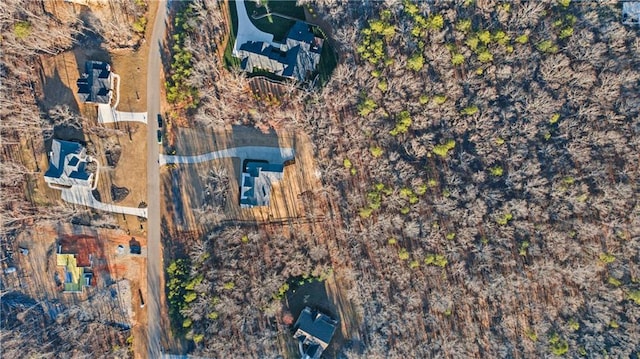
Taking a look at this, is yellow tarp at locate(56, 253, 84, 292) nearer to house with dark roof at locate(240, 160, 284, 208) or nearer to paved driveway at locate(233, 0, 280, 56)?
house with dark roof at locate(240, 160, 284, 208)

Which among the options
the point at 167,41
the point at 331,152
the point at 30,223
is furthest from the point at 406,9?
the point at 30,223

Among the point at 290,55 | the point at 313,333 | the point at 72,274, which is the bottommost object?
the point at 313,333

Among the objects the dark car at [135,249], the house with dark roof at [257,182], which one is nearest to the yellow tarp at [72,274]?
the dark car at [135,249]

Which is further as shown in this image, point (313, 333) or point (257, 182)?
point (257, 182)

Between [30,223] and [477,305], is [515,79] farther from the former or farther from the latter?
[30,223]

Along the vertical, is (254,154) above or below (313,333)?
above

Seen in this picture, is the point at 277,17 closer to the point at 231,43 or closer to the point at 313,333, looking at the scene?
the point at 231,43

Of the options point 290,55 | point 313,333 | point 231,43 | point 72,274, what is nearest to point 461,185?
point 313,333
